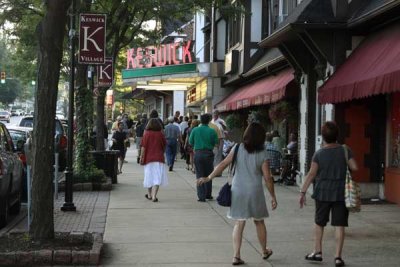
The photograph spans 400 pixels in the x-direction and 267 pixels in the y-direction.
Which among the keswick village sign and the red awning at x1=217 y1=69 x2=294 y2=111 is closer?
the red awning at x1=217 y1=69 x2=294 y2=111

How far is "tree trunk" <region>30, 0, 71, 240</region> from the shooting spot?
7457 millimetres

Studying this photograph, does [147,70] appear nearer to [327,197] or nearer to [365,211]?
[365,211]

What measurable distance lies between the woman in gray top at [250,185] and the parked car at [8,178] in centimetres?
372

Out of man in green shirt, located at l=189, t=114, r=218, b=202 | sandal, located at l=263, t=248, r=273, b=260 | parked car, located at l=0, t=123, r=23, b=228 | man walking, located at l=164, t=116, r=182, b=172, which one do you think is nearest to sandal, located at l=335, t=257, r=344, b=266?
sandal, located at l=263, t=248, r=273, b=260

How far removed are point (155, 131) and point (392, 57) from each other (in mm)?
5143

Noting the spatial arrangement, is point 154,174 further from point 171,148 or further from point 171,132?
point 171,132

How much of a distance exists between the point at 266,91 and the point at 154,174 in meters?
5.81

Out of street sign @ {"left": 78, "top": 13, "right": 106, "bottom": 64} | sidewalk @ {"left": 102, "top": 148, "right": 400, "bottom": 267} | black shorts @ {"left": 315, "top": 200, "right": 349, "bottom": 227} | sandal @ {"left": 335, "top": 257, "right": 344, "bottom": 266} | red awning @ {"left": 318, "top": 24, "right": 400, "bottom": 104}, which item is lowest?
sidewalk @ {"left": 102, "top": 148, "right": 400, "bottom": 267}

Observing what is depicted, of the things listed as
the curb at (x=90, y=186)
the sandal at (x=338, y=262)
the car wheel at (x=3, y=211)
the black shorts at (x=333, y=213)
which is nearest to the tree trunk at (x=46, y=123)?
the car wheel at (x=3, y=211)

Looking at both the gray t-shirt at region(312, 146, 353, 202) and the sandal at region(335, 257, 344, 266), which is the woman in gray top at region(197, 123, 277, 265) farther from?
the sandal at region(335, 257, 344, 266)

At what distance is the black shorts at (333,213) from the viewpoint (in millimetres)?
6984

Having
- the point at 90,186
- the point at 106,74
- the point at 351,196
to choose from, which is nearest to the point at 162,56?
the point at 106,74

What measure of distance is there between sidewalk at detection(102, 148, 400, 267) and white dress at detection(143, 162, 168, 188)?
0.41m

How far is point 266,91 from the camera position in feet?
56.2
